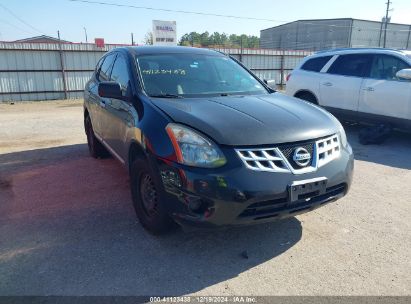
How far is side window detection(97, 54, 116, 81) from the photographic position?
485 centimetres

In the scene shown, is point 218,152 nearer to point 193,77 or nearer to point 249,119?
point 249,119

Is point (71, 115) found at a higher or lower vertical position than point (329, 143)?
lower

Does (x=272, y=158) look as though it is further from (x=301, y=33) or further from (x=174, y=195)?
(x=301, y=33)

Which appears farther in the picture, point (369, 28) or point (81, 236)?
point (369, 28)

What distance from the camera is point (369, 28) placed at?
154 feet

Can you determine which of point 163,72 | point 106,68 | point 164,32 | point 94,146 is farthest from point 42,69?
point 163,72

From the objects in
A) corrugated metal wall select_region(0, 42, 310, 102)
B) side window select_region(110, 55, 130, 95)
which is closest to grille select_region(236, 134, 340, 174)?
side window select_region(110, 55, 130, 95)

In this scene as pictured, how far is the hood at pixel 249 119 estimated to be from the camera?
275cm

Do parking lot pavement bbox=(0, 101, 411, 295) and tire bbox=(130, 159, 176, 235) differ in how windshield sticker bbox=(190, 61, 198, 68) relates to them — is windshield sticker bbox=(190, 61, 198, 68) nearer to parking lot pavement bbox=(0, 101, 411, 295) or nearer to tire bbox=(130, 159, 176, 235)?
tire bbox=(130, 159, 176, 235)

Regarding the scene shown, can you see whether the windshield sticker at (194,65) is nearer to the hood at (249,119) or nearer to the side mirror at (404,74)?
the hood at (249,119)

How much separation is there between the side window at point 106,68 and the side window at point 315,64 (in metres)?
4.98

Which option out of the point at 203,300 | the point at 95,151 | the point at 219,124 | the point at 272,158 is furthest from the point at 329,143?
the point at 95,151

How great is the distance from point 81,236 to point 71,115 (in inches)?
369

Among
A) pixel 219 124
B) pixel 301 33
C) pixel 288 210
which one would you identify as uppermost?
pixel 301 33
